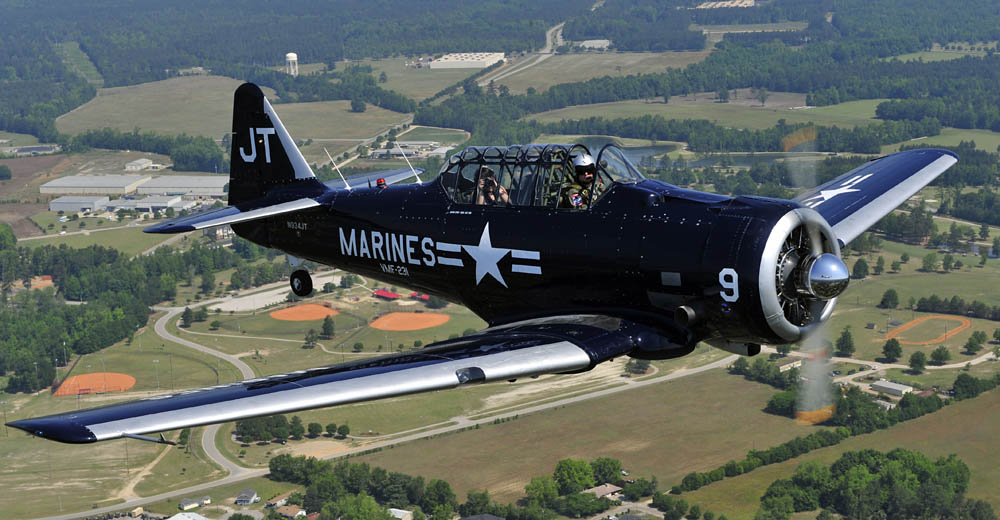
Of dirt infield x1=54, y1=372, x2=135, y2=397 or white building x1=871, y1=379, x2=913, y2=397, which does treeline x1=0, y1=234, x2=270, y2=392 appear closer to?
dirt infield x1=54, y1=372, x2=135, y2=397

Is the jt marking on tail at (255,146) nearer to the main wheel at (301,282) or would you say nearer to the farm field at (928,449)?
the main wheel at (301,282)

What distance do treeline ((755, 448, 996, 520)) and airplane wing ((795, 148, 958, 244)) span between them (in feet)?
125

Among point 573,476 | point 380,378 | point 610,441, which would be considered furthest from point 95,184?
point 380,378

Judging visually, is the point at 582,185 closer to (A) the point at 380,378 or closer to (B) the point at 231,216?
(A) the point at 380,378

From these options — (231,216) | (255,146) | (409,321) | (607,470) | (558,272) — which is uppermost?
(255,146)

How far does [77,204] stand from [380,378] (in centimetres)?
16526

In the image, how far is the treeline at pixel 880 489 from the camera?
220 feet

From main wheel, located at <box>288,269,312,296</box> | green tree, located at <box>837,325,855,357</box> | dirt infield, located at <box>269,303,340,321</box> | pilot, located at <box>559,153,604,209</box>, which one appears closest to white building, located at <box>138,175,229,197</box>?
→ dirt infield, located at <box>269,303,340,321</box>

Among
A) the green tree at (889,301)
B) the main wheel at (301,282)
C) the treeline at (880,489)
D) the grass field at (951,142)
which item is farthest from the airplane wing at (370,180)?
the grass field at (951,142)

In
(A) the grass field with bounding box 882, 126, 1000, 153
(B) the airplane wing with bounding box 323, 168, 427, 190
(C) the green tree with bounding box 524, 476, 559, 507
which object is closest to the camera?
(B) the airplane wing with bounding box 323, 168, 427, 190

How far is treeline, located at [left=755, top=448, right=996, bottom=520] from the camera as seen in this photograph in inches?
2643

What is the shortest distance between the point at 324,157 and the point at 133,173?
34290mm

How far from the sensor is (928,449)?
75.2 m

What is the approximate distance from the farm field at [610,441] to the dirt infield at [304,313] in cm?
3671
